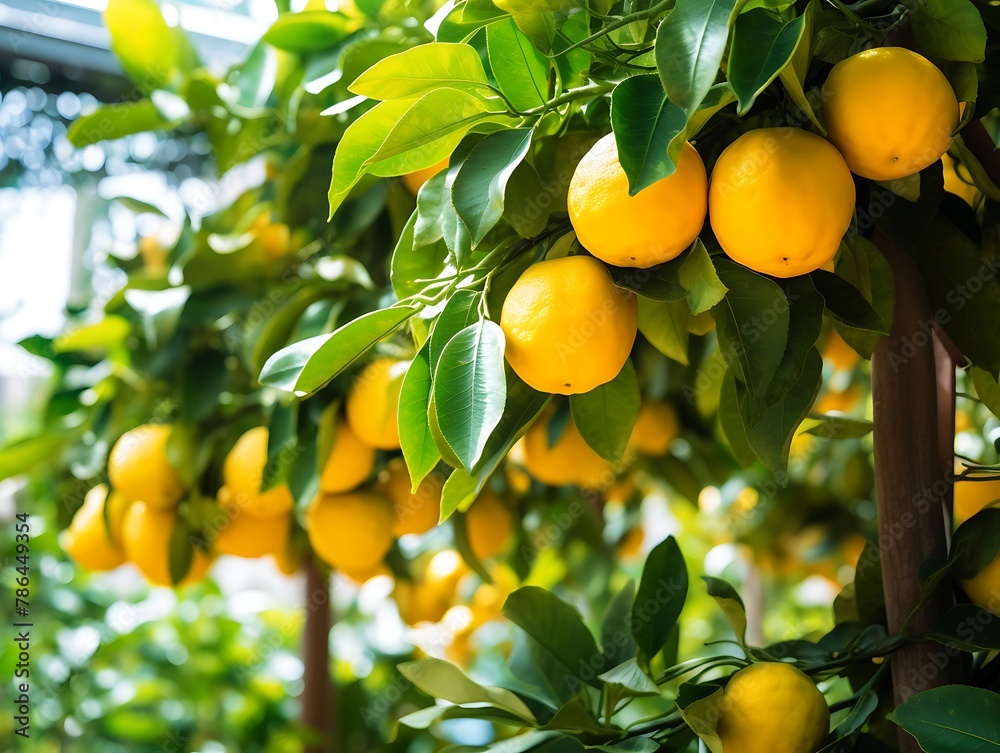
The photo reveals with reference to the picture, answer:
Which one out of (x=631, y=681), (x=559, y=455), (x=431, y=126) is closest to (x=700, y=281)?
(x=431, y=126)

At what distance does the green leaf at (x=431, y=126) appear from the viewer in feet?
1.29

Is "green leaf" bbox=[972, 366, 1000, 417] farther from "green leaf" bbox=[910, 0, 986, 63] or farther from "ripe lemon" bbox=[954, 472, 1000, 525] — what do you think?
"green leaf" bbox=[910, 0, 986, 63]

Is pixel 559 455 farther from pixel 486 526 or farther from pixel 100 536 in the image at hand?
pixel 100 536

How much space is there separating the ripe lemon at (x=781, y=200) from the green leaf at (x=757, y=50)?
0.12 ft

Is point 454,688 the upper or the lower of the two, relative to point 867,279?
lower

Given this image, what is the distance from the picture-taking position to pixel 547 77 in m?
0.43

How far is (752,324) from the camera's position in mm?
396

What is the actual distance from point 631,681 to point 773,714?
81mm

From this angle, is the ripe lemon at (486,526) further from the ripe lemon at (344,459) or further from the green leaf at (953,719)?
the green leaf at (953,719)

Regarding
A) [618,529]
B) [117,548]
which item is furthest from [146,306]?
[618,529]

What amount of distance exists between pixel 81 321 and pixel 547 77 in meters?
0.81

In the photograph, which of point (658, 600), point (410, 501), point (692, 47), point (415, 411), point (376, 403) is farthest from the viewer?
point (410, 501)

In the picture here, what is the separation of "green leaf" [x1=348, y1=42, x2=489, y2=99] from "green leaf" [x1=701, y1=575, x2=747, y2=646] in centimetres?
30

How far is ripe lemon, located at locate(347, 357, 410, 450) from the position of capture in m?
0.64
